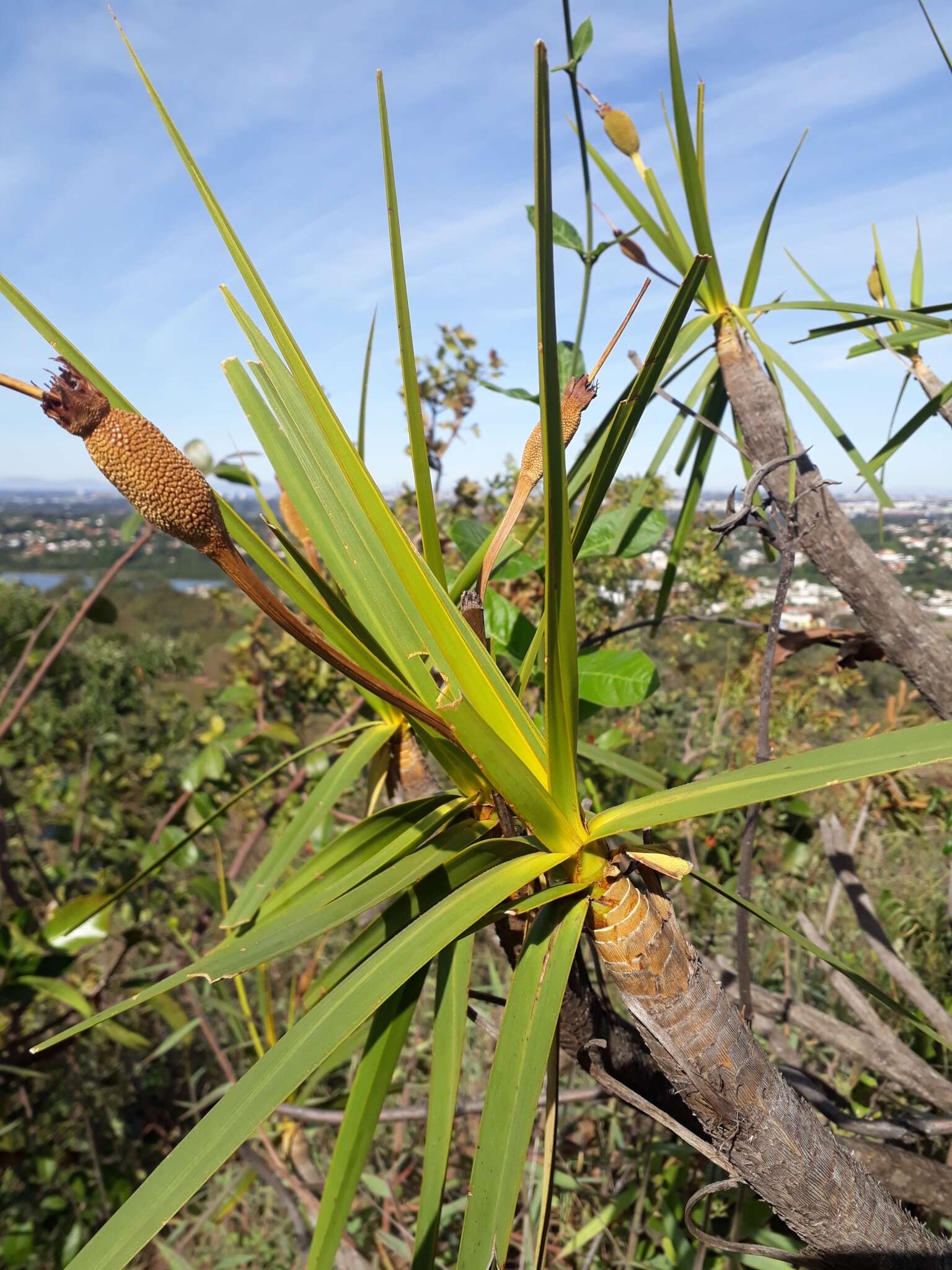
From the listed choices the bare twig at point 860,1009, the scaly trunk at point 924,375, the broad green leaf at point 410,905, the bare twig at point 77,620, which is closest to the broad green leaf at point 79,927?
the bare twig at point 77,620

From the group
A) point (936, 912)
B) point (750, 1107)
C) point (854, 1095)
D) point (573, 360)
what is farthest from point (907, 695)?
point (750, 1107)

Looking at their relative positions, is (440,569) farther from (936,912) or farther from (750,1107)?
(936,912)

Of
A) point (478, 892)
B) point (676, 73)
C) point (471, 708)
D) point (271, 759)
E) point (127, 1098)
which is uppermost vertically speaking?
point (676, 73)

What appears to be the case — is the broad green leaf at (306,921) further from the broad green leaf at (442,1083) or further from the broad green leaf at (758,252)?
the broad green leaf at (758,252)

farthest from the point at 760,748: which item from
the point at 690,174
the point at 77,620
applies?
the point at 77,620

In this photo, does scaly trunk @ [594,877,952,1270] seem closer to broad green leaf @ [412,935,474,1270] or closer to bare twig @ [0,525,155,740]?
broad green leaf @ [412,935,474,1270]

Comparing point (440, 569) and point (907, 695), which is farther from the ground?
point (440, 569)

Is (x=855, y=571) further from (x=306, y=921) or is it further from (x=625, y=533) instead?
Answer: (x=306, y=921)
